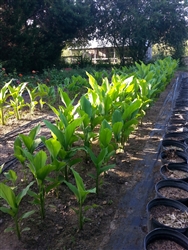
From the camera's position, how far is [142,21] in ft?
52.3

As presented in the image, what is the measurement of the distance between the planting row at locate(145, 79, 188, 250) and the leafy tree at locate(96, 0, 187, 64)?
14587mm

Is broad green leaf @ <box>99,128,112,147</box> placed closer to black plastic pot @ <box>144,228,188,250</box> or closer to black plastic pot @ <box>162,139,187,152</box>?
black plastic pot @ <box>144,228,188,250</box>

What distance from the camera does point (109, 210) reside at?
205 centimetres

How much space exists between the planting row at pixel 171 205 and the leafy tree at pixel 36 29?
974 cm

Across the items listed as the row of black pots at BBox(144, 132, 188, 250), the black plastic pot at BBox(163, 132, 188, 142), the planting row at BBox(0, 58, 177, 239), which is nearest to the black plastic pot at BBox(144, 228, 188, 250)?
the row of black pots at BBox(144, 132, 188, 250)

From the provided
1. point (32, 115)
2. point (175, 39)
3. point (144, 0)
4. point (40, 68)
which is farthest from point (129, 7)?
point (32, 115)

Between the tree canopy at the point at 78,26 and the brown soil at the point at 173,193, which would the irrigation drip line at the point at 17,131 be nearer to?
the brown soil at the point at 173,193

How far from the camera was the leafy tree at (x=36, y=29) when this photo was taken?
11.4 meters

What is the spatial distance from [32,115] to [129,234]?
353 centimetres

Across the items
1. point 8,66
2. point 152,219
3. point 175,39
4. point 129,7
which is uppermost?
point 129,7

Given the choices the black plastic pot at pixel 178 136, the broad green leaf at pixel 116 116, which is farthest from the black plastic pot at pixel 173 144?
the broad green leaf at pixel 116 116

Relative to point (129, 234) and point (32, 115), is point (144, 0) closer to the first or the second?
point (32, 115)

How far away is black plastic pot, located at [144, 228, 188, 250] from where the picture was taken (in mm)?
1504

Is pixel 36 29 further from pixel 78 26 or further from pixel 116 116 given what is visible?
pixel 116 116
